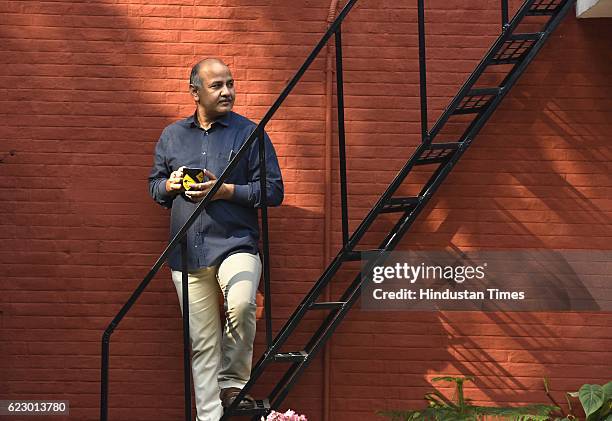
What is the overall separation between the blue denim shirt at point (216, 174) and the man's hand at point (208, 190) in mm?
45

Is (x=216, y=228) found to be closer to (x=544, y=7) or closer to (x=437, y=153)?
(x=437, y=153)

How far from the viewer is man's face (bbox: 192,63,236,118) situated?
5.50m

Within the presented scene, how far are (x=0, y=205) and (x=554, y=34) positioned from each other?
3.35 metres

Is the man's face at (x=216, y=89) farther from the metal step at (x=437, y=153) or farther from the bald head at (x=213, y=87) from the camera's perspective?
the metal step at (x=437, y=153)

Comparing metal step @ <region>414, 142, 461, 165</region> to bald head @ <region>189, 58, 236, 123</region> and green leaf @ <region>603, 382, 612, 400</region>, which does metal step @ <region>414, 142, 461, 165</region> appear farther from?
green leaf @ <region>603, 382, 612, 400</region>

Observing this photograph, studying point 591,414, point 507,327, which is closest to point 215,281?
point 507,327

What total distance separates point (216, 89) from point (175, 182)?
57 centimetres

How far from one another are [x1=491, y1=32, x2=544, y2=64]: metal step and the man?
1408 mm

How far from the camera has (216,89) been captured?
5508mm

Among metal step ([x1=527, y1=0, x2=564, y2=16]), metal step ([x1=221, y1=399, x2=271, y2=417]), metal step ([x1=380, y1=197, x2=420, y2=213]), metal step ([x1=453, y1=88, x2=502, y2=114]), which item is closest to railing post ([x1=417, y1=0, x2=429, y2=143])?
metal step ([x1=453, y1=88, x2=502, y2=114])

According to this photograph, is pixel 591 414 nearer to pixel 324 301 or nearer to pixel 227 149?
pixel 324 301

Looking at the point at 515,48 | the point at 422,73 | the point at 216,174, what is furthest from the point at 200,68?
the point at 515,48

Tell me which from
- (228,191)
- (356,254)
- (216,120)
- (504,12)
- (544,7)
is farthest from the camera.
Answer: (544,7)

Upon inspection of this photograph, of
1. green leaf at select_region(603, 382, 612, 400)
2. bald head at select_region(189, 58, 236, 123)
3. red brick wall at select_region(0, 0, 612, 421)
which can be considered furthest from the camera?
red brick wall at select_region(0, 0, 612, 421)
